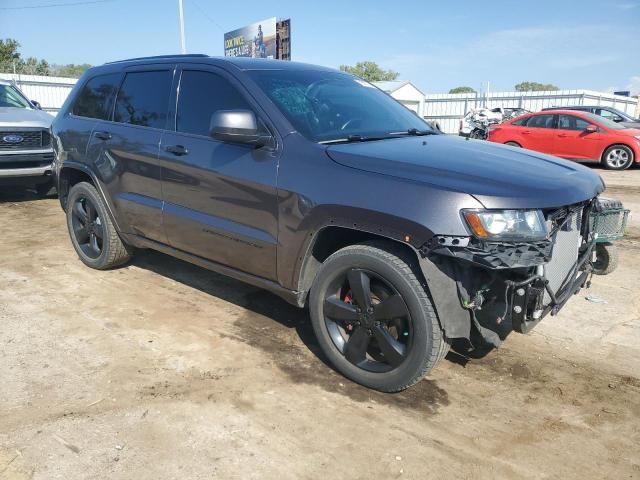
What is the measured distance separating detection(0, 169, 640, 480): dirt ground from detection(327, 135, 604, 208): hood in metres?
1.15

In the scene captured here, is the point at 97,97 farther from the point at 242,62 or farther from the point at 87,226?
the point at 242,62

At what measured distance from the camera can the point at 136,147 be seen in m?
4.29

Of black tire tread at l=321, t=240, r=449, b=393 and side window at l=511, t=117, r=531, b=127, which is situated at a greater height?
side window at l=511, t=117, r=531, b=127

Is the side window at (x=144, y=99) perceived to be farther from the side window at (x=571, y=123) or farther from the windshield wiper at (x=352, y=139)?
the side window at (x=571, y=123)

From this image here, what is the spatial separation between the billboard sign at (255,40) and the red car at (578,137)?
13.5 metres

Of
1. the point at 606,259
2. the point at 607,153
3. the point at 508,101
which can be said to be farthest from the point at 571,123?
the point at 508,101

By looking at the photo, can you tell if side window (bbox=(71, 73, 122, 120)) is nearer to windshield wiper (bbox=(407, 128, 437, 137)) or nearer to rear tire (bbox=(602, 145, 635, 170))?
windshield wiper (bbox=(407, 128, 437, 137))

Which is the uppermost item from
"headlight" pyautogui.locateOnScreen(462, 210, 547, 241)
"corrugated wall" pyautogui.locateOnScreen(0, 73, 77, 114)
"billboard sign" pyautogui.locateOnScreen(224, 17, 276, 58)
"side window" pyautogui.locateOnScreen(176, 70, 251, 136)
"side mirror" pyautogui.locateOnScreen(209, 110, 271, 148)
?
"billboard sign" pyautogui.locateOnScreen(224, 17, 276, 58)

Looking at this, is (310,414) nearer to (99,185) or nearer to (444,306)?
(444,306)

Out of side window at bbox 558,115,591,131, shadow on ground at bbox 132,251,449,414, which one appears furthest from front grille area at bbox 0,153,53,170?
side window at bbox 558,115,591,131

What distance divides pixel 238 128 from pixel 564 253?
2.05m

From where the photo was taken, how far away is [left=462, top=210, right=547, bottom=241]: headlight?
2.62 meters

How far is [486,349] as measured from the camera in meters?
3.64

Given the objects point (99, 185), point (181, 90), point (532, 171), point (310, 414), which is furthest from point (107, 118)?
point (532, 171)
